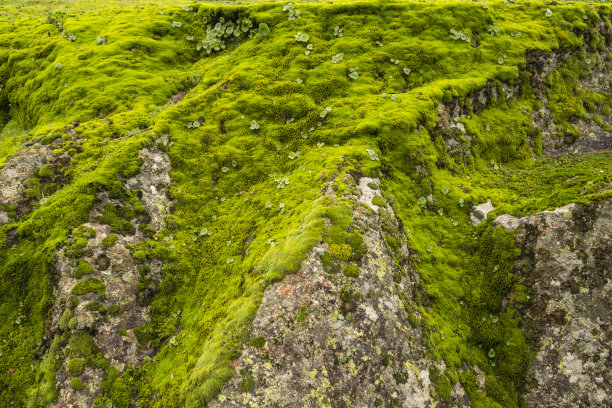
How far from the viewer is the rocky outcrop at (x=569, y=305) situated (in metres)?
10.5

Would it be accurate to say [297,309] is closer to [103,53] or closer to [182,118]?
[182,118]

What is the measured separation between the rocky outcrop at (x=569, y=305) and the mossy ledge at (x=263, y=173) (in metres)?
0.42

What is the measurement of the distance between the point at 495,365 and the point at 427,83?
43.0 feet

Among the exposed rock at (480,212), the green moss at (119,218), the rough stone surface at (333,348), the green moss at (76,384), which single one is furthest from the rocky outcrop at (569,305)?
the green moss at (119,218)

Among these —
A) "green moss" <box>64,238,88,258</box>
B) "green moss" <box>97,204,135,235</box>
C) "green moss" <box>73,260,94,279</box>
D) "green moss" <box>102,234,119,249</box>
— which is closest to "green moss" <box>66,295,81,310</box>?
"green moss" <box>73,260,94,279</box>

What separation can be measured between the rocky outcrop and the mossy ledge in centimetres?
42

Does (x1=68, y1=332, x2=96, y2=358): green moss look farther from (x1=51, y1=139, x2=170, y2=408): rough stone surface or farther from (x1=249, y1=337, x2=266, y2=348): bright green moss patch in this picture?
(x1=249, y1=337, x2=266, y2=348): bright green moss patch

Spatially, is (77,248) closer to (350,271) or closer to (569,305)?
(350,271)

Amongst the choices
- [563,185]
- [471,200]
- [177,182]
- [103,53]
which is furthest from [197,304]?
[103,53]

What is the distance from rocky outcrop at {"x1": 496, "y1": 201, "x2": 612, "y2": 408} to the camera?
10453 millimetres

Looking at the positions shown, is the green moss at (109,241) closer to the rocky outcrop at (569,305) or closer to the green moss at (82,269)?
the green moss at (82,269)

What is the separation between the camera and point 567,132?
777 inches

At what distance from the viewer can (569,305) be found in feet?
36.7

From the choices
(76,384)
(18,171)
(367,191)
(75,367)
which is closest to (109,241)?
(75,367)
